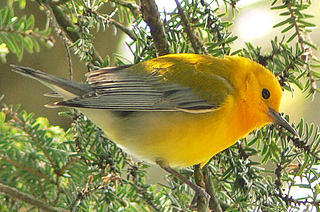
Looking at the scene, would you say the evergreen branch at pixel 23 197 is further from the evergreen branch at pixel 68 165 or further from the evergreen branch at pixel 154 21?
the evergreen branch at pixel 154 21

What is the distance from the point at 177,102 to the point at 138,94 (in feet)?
0.94

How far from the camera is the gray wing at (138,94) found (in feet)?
9.48

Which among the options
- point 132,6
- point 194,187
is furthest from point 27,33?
point 194,187

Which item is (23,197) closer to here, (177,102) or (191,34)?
(177,102)

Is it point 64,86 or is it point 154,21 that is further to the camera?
point 64,86

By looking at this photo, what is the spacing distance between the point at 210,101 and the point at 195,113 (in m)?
0.16

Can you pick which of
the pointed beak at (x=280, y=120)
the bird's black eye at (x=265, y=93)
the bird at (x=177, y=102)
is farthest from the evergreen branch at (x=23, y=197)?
the bird's black eye at (x=265, y=93)

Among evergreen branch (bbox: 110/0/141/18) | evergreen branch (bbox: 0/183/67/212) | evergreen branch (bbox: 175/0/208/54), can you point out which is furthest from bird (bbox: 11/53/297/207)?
evergreen branch (bbox: 0/183/67/212)

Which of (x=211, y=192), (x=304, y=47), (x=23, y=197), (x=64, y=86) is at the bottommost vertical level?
(x=23, y=197)

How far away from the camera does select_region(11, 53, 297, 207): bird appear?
2.74 metres

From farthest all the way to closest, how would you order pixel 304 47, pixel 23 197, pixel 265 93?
pixel 265 93 → pixel 304 47 → pixel 23 197

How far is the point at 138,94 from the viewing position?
3.05 meters

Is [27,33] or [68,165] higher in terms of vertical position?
[27,33]

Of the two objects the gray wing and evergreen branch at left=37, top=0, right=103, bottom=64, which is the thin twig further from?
evergreen branch at left=37, top=0, right=103, bottom=64
